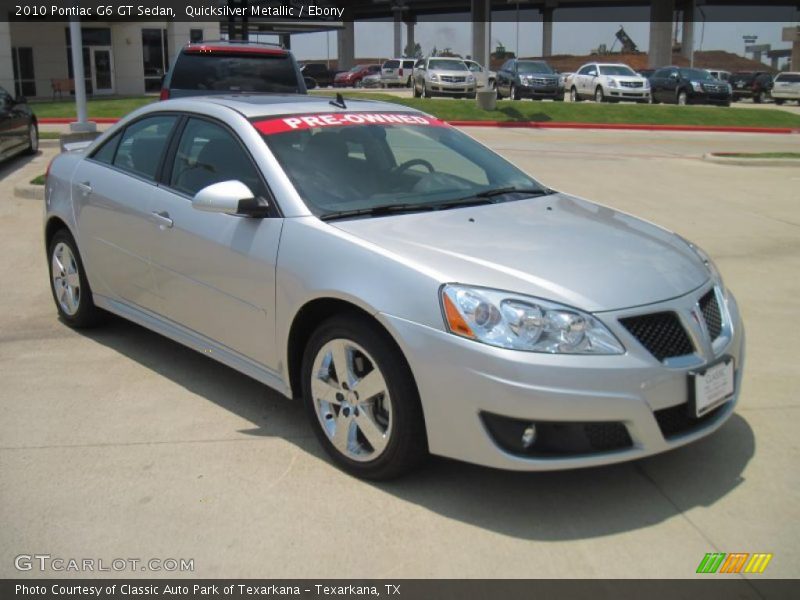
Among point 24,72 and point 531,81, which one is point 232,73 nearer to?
point 531,81

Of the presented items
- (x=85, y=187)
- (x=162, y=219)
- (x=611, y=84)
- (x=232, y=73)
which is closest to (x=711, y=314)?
(x=162, y=219)

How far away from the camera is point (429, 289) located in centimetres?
349

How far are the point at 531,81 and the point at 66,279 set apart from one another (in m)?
28.8

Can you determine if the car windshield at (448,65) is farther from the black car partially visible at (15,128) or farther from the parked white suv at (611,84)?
the black car partially visible at (15,128)

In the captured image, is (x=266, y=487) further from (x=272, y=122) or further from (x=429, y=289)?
(x=272, y=122)

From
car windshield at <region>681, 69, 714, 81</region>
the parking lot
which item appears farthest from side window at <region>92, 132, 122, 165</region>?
car windshield at <region>681, 69, 714, 81</region>

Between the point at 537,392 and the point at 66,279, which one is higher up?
the point at 537,392

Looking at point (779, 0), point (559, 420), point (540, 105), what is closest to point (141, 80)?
point (540, 105)

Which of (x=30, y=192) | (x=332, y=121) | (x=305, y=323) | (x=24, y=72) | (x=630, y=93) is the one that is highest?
(x=24, y=72)

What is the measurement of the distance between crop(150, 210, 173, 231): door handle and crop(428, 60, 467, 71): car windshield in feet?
88.6

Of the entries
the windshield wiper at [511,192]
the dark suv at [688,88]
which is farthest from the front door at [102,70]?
the windshield wiper at [511,192]

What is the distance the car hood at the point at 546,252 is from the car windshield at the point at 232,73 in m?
8.18

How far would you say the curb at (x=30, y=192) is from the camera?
436 inches

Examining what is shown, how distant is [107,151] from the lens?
5.67m
